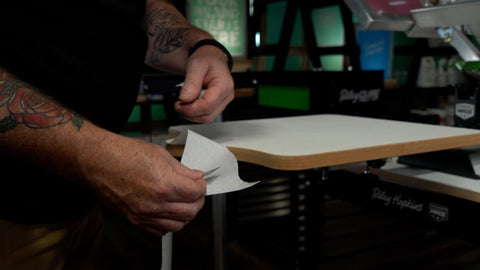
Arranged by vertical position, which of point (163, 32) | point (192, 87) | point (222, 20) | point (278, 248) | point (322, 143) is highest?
point (222, 20)

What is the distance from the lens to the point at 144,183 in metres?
0.51

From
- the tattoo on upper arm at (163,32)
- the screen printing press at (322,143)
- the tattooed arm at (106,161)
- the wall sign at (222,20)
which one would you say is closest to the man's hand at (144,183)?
the tattooed arm at (106,161)

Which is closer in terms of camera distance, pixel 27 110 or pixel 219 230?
pixel 27 110

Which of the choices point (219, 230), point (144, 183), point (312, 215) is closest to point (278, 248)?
point (219, 230)

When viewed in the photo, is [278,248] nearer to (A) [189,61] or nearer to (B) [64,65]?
(A) [189,61]

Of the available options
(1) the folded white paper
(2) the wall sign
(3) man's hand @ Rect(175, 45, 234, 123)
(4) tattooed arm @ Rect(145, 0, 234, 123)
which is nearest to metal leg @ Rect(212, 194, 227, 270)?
(4) tattooed arm @ Rect(145, 0, 234, 123)

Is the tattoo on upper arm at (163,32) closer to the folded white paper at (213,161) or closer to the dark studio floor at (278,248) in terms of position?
the folded white paper at (213,161)

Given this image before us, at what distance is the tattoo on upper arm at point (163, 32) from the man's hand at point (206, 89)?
15 centimetres

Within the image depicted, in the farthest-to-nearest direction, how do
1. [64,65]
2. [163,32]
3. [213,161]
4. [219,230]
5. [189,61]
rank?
[219,230] → [163,32] → [189,61] → [64,65] → [213,161]

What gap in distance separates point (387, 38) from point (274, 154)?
3.44 metres

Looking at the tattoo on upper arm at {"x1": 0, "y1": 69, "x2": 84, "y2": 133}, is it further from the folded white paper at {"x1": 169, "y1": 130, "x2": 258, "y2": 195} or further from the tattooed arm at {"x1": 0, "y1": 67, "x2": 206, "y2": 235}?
the folded white paper at {"x1": 169, "y1": 130, "x2": 258, "y2": 195}

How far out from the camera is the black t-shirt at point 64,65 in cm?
70

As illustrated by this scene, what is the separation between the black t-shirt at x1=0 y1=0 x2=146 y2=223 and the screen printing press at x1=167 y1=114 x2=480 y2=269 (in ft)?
0.57

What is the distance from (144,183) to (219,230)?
899 millimetres
